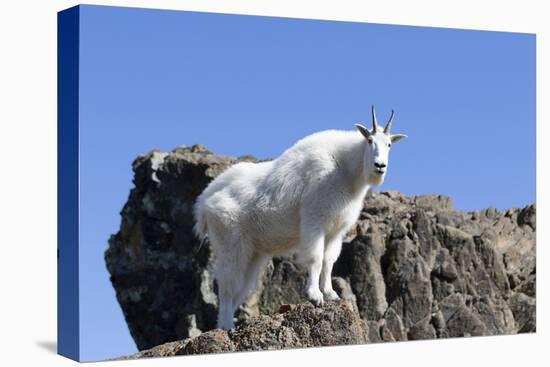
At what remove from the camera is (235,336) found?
1551cm

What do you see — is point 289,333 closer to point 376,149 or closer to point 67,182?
point 376,149

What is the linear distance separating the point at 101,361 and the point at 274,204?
3328 mm

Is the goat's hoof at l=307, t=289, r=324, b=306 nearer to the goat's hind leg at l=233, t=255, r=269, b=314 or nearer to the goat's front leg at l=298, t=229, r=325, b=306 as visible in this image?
the goat's front leg at l=298, t=229, r=325, b=306

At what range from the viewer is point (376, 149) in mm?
15453

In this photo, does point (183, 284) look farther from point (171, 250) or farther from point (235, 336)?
point (235, 336)

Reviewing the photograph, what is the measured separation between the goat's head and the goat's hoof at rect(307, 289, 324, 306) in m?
1.75

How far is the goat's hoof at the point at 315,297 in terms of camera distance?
1538 cm

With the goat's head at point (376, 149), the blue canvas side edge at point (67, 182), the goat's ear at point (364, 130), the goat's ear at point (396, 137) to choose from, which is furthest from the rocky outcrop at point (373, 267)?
the blue canvas side edge at point (67, 182)

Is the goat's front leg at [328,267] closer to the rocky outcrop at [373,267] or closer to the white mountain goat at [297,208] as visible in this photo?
the white mountain goat at [297,208]

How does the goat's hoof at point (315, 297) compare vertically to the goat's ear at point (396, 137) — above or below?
below

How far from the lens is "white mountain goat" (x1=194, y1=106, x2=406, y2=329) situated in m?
15.7

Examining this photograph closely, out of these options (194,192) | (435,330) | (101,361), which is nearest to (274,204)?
(101,361)

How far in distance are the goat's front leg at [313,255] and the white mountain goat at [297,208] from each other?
1cm

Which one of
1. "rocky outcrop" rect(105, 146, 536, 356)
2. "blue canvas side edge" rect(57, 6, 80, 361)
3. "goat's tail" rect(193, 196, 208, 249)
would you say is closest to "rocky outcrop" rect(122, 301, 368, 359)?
"blue canvas side edge" rect(57, 6, 80, 361)
